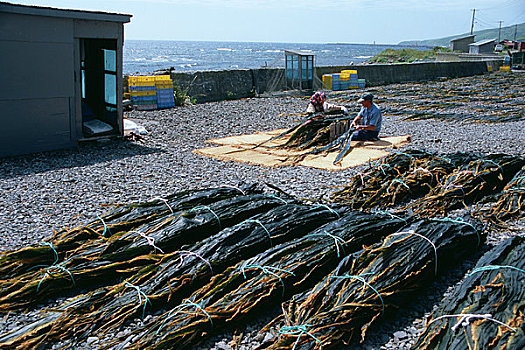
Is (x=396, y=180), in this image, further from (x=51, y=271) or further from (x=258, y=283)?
(x=51, y=271)

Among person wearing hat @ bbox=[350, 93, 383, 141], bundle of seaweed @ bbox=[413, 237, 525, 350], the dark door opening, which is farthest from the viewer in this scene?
the dark door opening

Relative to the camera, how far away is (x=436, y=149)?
32.3 ft

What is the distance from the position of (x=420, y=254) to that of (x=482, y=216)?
189 cm

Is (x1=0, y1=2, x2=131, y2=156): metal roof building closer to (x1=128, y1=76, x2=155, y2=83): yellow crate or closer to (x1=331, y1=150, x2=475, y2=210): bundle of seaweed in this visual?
(x1=128, y1=76, x2=155, y2=83): yellow crate

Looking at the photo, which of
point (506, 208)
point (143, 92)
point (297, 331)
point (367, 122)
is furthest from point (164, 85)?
point (297, 331)

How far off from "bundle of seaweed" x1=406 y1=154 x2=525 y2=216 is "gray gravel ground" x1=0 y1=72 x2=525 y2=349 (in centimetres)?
146

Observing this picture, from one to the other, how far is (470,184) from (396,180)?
98 cm

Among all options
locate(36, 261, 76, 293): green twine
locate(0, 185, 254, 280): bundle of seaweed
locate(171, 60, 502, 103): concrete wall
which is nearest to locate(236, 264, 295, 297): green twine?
locate(36, 261, 76, 293): green twine

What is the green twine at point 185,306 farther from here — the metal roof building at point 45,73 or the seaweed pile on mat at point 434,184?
the metal roof building at point 45,73

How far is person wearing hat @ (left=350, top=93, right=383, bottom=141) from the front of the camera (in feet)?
35.0

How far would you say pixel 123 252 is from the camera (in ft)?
16.0

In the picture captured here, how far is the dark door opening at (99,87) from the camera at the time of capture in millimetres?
11273

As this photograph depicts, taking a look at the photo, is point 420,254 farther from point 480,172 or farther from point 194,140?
point 194,140

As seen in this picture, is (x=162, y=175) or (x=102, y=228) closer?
(x=102, y=228)
